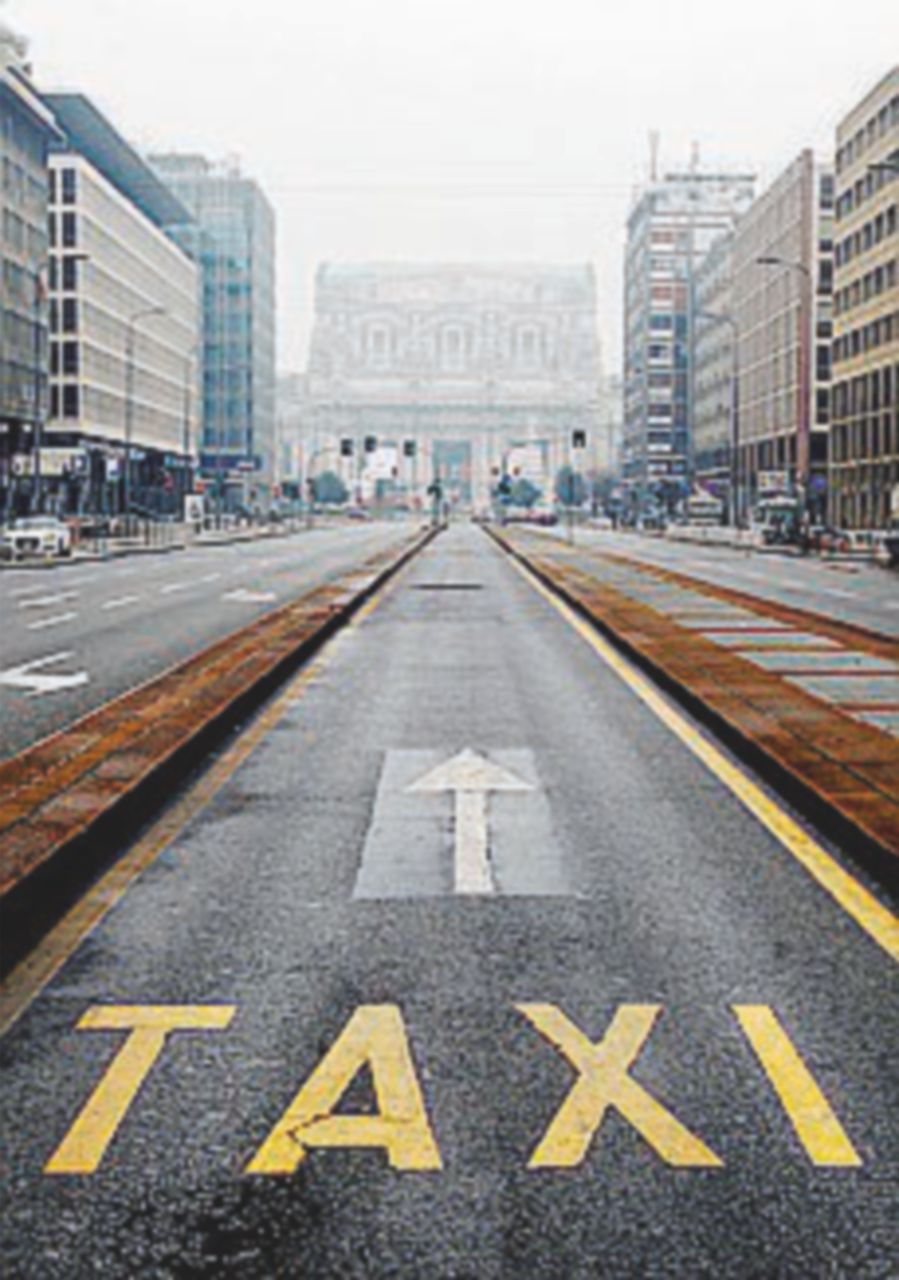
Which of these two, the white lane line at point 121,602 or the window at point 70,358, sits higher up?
the window at point 70,358

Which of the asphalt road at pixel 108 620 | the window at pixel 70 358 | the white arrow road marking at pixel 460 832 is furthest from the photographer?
the window at pixel 70 358

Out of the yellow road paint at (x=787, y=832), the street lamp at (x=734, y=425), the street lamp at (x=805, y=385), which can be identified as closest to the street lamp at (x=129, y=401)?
the street lamp at (x=734, y=425)

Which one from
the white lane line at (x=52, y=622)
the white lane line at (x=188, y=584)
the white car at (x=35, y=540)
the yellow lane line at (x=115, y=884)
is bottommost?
the yellow lane line at (x=115, y=884)

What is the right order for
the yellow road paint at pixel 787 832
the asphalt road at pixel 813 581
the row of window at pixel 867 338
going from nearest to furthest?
the yellow road paint at pixel 787 832 → the asphalt road at pixel 813 581 → the row of window at pixel 867 338

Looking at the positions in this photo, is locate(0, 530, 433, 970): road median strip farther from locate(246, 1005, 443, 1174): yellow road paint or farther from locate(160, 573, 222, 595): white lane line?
locate(160, 573, 222, 595): white lane line

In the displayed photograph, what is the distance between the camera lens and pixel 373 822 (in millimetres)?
10578

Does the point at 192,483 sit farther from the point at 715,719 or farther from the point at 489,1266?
the point at 489,1266

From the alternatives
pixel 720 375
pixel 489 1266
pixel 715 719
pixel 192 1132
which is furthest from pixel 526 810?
pixel 720 375

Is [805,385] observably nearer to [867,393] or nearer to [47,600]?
[867,393]

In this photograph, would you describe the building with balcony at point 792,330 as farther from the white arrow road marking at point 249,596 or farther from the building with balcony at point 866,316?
the white arrow road marking at point 249,596

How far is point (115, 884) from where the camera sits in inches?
352

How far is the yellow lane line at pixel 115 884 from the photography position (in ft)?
23.2

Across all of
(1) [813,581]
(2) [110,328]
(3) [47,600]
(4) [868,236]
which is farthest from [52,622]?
(2) [110,328]

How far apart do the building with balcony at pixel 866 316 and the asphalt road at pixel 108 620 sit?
5864 cm
